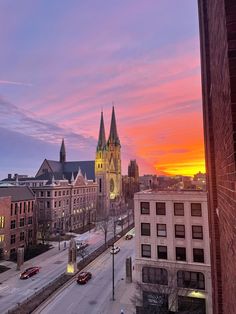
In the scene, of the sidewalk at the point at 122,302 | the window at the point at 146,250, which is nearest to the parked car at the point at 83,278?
the sidewalk at the point at 122,302

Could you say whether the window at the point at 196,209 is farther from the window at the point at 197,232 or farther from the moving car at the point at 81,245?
the moving car at the point at 81,245

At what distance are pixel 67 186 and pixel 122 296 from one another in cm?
4521

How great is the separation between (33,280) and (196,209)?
73.2ft

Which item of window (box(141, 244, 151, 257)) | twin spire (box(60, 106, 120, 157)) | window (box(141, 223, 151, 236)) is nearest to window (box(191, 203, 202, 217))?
window (box(141, 223, 151, 236))

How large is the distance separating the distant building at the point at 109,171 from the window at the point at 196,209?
66605 mm

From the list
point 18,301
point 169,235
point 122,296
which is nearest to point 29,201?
point 18,301

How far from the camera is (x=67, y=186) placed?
7081cm

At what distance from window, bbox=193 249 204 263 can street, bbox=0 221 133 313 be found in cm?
1801

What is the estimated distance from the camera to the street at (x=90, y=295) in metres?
25.4

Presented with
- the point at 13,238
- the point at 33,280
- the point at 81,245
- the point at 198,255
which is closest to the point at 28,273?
the point at 33,280

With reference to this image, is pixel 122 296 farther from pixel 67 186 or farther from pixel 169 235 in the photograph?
pixel 67 186

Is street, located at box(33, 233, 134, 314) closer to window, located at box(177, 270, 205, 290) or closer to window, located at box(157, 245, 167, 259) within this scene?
window, located at box(157, 245, 167, 259)

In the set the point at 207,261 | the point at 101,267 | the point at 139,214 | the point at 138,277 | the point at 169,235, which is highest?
the point at 139,214

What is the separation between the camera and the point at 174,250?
26.5m
